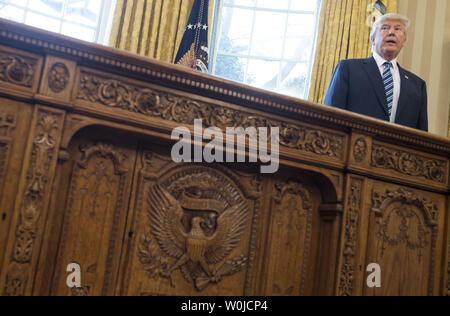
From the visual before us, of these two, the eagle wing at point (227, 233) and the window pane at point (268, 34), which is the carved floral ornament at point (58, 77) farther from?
the window pane at point (268, 34)

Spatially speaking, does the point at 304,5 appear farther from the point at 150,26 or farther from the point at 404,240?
the point at 404,240

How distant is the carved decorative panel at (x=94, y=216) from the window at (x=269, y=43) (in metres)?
3.51

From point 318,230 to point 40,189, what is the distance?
3.93ft

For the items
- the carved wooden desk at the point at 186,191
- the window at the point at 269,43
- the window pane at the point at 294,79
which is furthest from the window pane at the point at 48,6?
the carved wooden desk at the point at 186,191

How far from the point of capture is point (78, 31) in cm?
489

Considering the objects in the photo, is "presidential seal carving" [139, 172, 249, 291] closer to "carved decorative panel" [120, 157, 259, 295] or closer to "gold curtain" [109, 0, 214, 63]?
"carved decorative panel" [120, 157, 259, 295]

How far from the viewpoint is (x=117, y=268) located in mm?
1949

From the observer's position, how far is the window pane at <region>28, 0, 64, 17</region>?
4739 millimetres

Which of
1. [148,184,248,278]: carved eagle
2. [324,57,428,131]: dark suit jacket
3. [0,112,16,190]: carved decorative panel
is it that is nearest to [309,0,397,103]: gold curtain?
[324,57,428,131]: dark suit jacket

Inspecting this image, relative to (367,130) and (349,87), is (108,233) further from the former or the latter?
(349,87)

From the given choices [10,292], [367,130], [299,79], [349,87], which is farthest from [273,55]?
[10,292]

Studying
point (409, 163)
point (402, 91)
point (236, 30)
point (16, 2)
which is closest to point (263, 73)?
point (236, 30)

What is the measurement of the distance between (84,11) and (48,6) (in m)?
0.31
